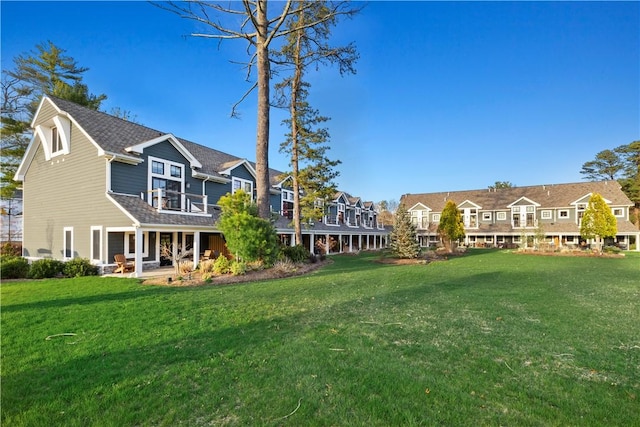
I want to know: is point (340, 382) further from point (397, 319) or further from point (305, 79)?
point (305, 79)

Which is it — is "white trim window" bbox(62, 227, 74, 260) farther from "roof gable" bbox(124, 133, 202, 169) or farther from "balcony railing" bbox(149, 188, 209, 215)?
"roof gable" bbox(124, 133, 202, 169)

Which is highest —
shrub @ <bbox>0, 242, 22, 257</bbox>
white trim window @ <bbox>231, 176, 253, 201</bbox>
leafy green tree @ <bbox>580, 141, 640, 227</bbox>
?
leafy green tree @ <bbox>580, 141, 640, 227</bbox>

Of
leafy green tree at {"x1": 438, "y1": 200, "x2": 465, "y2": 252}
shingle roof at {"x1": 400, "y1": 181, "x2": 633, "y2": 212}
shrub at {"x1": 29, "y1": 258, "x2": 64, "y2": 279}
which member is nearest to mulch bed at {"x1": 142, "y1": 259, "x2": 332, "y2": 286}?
shrub at {"x1": 29, "y1": 258, "x2": 64, "y2": 279}

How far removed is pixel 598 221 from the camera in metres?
25.5

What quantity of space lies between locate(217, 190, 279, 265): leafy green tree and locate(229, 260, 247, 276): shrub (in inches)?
13.5

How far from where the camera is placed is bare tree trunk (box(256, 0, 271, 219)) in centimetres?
1371

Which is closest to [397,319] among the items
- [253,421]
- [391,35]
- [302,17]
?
[253,421]

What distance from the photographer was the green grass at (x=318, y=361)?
110 inches

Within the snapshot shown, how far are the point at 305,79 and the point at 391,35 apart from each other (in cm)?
658

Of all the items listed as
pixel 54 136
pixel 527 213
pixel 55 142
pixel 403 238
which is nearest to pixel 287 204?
pixel 403 238

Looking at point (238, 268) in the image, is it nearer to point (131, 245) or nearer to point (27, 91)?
point (131, 245)

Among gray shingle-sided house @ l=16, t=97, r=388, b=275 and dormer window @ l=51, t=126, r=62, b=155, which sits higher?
dormer window @ l=51, t=126, r=62, b=155

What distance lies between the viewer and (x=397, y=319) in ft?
19.2

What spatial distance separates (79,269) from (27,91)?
70.6ft
